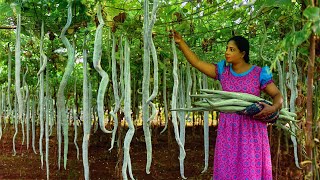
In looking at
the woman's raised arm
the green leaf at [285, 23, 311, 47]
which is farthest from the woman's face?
the green leaf at [285, 23, 311, 47]

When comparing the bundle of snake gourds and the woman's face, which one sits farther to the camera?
the woman's face

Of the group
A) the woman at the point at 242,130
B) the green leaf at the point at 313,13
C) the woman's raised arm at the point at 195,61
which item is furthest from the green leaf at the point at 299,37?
the woman's raised arm at the point at 195,61

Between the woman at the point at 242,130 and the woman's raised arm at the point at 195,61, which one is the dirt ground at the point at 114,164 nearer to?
the woman at the point at 242,130

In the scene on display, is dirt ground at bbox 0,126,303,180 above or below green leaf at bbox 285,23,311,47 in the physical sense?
below

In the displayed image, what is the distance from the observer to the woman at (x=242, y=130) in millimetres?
2713

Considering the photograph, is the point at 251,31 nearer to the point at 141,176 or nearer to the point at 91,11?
the point at 91,11

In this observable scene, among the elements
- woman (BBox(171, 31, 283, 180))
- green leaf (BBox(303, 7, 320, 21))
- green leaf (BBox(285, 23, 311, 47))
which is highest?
green leaf (BBox(303, 7, 320, 21))

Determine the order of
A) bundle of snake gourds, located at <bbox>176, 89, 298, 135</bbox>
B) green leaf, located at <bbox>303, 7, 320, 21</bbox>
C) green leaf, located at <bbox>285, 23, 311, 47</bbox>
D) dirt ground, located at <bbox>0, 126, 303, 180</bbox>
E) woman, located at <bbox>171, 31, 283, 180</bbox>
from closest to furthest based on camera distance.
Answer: green leaf, located at <bbox>303, 7, 320, 21</bbox>, green leaf, located at <bbox>285, 23, 311, 47</bbox>, bundle of snake gourds, located at <bbox>176, 89, 298, 135</bbox>, woman, located at <bbox>171, 31, 283, 180</bbox>, dirt ground, located at <bbox>0, 126, 303, 180</bbox>

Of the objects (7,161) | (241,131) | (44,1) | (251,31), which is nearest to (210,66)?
(241,131)

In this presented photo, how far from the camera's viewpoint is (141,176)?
19.5 feet

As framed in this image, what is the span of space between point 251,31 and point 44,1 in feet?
7.32

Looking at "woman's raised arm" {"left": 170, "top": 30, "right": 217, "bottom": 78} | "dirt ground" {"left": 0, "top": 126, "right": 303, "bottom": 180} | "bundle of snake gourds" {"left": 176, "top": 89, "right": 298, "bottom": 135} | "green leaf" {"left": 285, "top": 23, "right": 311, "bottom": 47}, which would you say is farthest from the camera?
"dirt ground" {"left": 0, "top": 126, "right": 303, "bottom": 180}

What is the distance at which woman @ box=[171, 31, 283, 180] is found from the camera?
2713 mm

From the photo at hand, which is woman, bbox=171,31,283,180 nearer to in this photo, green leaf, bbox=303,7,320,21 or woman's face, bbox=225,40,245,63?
woman's face, bbox=225,40,245,63
